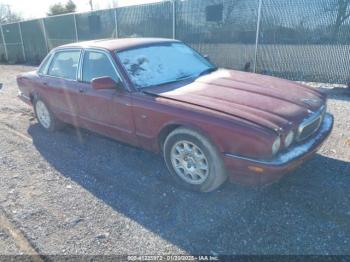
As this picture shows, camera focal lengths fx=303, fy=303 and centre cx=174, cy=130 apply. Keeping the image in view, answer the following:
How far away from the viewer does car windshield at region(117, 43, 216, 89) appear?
149 inches

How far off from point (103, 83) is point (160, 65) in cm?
84

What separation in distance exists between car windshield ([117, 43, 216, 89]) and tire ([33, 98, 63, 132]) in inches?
82.6

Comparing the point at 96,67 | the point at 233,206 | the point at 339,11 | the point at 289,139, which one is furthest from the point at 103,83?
the point at 339,11

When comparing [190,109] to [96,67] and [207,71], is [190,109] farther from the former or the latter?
[96,67]

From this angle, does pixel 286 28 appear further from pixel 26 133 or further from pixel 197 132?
pixel 26 133

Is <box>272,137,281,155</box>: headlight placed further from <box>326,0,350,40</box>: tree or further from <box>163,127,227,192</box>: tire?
<box>326,0,350,40</box>: tree

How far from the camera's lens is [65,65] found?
4789mm

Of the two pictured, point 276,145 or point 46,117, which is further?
point 46,117

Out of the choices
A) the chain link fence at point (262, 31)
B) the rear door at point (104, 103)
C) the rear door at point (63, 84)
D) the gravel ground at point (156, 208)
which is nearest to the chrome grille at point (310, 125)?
the gravel ground at point (156, 208)

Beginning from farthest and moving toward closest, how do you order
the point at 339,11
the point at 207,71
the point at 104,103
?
the point at 339,11, the point at 207,71, the point at 104,103

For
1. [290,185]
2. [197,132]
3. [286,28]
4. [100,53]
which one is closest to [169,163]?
[197,132]

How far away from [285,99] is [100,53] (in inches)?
96.6

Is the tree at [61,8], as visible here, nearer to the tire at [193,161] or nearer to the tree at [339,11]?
the tree at [339,11]

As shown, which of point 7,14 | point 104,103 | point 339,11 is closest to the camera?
point 104,103
